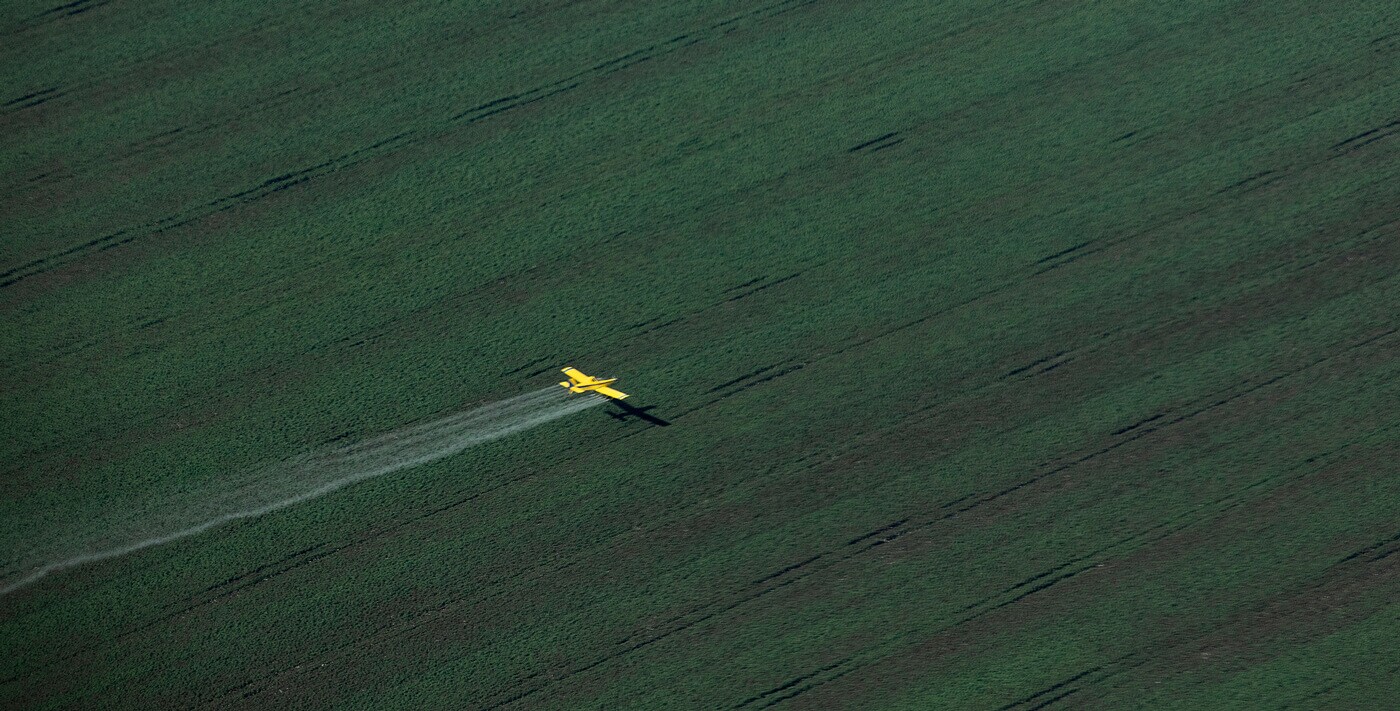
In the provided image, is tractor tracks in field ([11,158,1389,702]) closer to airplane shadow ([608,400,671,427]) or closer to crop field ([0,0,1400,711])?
crop field ([0,0,1400,711])

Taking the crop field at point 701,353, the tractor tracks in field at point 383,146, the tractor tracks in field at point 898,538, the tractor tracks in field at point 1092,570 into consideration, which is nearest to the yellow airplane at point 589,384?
the crop field at point 701,353

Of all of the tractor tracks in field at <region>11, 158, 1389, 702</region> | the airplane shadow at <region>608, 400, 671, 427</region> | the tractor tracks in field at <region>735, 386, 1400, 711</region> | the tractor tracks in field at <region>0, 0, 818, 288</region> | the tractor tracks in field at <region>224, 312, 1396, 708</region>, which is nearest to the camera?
the tractor tracks in field at <region>735, 386, 1400, 711</region>

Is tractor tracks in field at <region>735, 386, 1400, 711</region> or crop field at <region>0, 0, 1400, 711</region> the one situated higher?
crop field at <region>0, 0, 1400, 711</region>

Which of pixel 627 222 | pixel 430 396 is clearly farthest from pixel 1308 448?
pixel 430 396

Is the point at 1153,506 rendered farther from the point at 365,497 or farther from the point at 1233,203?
the point at 365,497

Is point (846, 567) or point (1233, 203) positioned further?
point (1233, 203)

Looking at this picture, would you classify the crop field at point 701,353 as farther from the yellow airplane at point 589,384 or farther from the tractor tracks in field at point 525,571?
the yellow airplane at point 589,384

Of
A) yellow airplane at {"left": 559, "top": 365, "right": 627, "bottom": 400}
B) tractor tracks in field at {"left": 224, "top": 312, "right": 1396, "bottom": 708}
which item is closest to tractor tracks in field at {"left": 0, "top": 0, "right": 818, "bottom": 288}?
yellow airplane at {"left": 559, "top": 365, "right": 627, "bottom": 400}

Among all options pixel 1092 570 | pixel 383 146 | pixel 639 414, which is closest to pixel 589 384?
pixel 639 414
